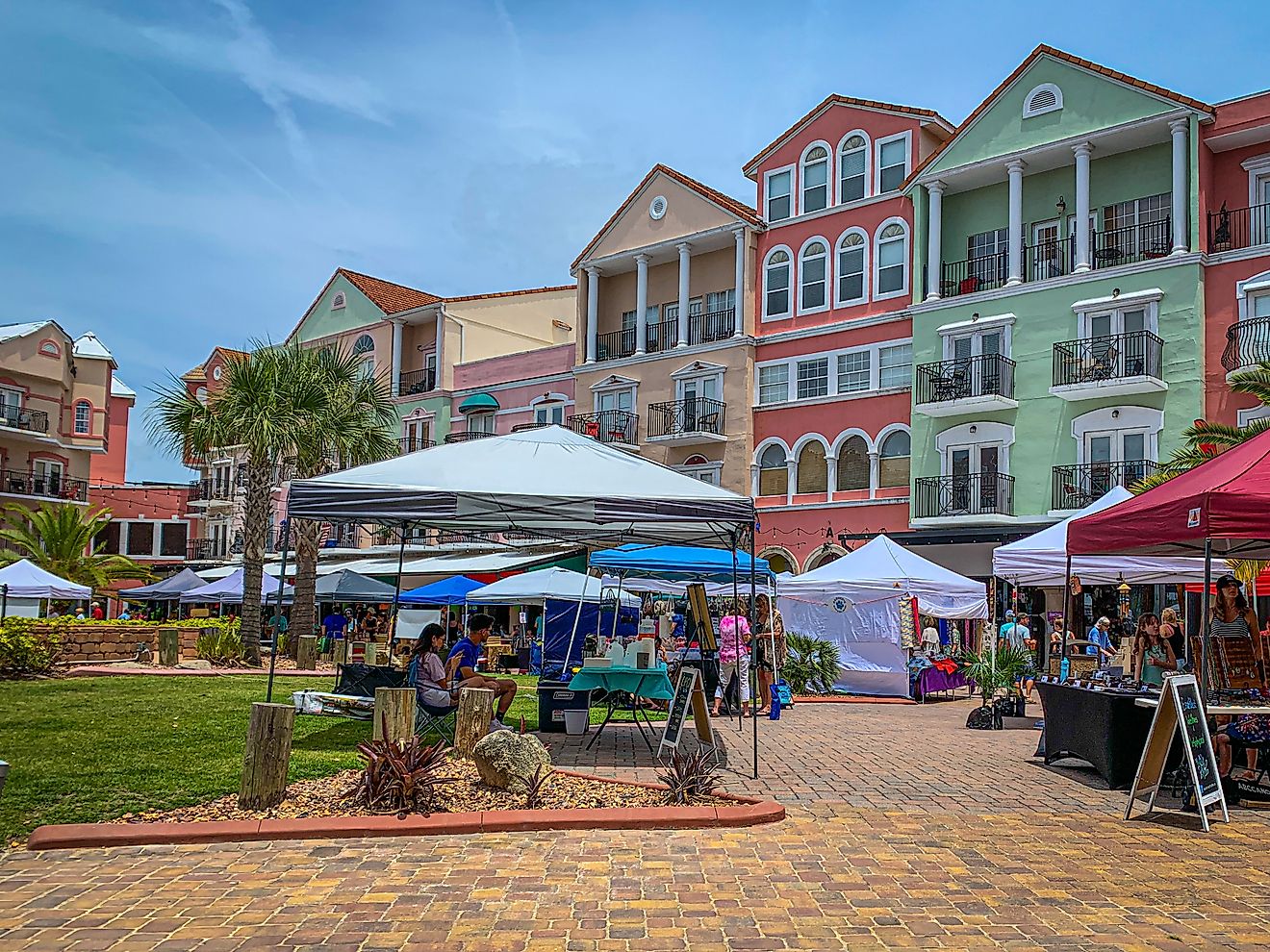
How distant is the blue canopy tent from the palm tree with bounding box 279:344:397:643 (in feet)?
6.99

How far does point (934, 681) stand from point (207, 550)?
43.4m

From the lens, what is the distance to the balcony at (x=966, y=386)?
2927 centimetres

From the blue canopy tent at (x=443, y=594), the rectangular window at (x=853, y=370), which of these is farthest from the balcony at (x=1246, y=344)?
the blue canopy tent at (x=443, y=594)

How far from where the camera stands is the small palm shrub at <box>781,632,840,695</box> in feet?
68.3

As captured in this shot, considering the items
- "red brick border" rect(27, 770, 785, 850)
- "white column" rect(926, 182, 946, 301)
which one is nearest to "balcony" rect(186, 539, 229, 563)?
"white column" rect(926, 182, 946, 301)

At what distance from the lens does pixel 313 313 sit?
2021 inches

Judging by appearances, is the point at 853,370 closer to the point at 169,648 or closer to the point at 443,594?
the point at 443,594

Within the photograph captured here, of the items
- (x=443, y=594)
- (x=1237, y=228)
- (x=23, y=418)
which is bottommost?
(x=443, y=594)

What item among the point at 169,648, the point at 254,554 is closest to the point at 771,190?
the point at 254,554

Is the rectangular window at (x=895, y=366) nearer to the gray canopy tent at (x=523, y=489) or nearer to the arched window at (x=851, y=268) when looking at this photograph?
the arched window at (x=851, y=268)

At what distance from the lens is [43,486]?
53.8 m

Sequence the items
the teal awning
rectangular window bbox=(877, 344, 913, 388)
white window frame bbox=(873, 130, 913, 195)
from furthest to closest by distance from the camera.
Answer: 1. the teal awning
2. white window frame bbox=(873, 130, 913, 195)
3. rectangular window bbox=(877, 344, 913, 388)

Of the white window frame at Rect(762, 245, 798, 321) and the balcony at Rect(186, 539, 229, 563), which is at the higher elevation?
the white window frame at Rect(762, 245, 798, 321)

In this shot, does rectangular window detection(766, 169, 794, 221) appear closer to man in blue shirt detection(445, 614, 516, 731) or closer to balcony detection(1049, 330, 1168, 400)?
balcony detection(1049, 330, 1168, 400)
